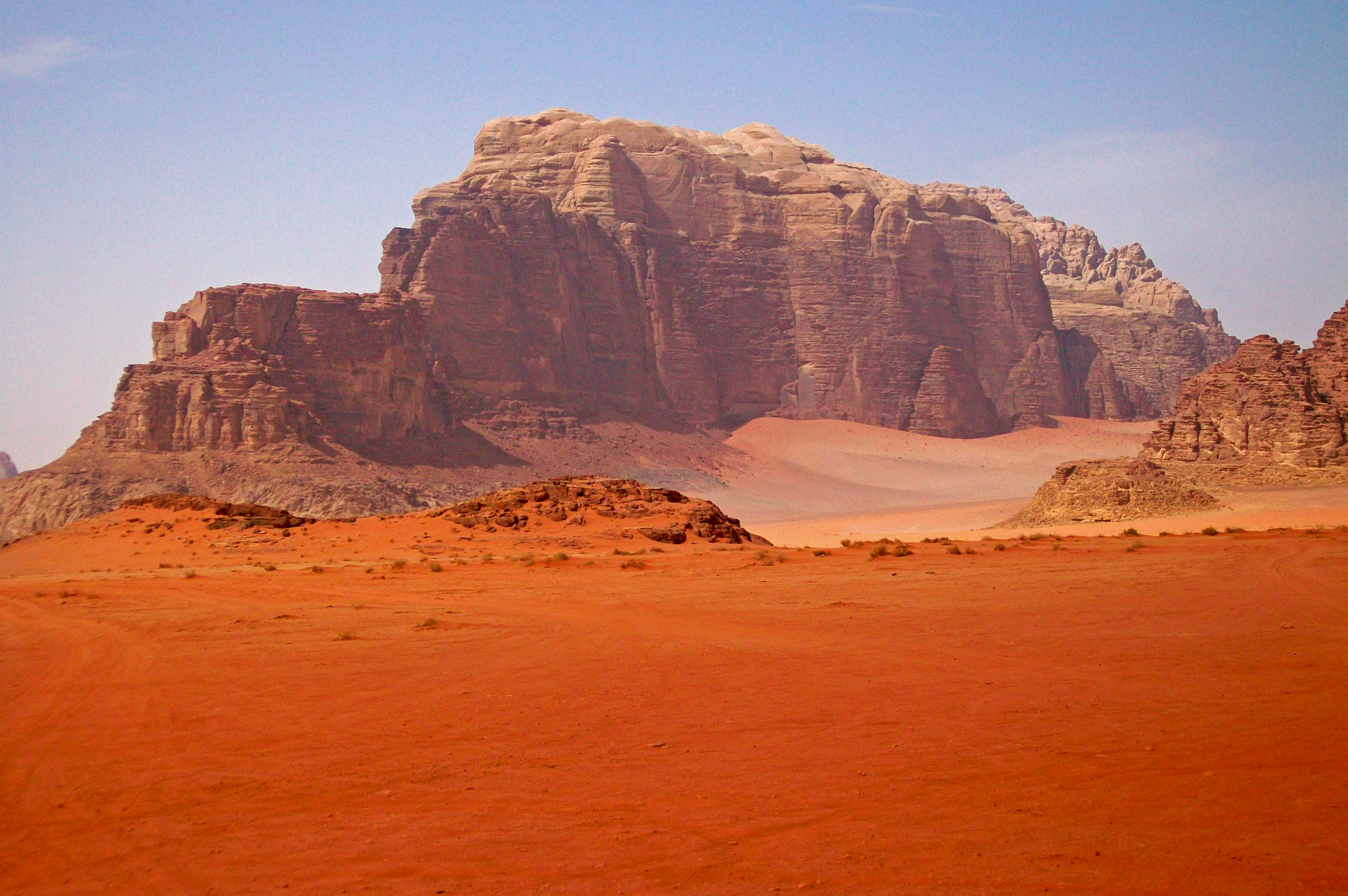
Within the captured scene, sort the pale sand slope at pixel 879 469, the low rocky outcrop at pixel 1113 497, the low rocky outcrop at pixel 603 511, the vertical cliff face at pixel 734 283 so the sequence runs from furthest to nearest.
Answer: the vertical cliff face at pixel 734 283, the pale sand slope at pixel 879 469, the low rocky outcrop at pixel 1113 497, the low rocky outcrop at pixel 603 511

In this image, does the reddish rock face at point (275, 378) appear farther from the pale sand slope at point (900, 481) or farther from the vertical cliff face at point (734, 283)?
the pale sand slope at point (900, 481)

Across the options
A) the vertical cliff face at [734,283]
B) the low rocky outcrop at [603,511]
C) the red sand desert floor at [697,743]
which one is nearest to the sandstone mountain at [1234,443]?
the low rocky outcrop at [603,511]

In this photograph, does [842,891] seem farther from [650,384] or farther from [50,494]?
[650,384]

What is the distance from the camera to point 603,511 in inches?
1251

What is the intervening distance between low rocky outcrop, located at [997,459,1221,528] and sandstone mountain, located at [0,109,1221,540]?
110 feet

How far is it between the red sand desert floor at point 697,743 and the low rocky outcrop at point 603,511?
38.1 ft

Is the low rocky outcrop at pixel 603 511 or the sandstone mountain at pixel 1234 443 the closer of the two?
the low rocky outcrop at pixel 603 511

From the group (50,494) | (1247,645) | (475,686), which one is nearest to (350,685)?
(475,686)

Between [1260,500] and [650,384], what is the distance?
210 ft

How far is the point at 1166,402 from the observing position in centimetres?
13825

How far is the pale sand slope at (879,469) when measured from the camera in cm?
7594

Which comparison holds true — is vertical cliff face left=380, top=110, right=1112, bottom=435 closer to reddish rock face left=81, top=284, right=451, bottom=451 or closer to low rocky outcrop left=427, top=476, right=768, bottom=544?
reddish rock face left=81, top=284, right=451, bottom=451

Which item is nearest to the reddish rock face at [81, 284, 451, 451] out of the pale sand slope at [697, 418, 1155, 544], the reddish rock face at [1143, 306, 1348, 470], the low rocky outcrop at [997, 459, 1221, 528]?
the pale sand slope at [697, 418, 1155, 544]

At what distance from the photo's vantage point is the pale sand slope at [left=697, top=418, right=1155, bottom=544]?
75938 millimetres
